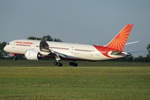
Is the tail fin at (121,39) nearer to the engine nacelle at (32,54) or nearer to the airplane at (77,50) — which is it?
the airplane at (77,50)

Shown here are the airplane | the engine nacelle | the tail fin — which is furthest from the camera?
the tail fin

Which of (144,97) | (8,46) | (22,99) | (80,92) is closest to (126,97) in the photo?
(144,97)

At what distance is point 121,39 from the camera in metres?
74.2

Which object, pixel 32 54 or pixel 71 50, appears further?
pixel 71 50

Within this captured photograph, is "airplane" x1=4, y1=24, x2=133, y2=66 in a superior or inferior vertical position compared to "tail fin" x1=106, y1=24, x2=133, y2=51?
inferior

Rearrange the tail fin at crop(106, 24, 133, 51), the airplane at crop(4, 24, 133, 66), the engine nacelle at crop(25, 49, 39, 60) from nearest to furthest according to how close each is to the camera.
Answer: the engine nacelle at crop(25, 49, 39, 60) < the airplane at crop(4, 24, 133, 66) < the tail fin at crop(106, 24, 133, 51)

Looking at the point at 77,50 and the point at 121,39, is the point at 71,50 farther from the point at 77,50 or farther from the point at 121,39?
the point at 121,39

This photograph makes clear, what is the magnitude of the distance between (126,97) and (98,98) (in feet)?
5.43

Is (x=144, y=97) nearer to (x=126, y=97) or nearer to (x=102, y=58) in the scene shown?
(x=126, y=97)

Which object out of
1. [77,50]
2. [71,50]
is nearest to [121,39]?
[77,50]

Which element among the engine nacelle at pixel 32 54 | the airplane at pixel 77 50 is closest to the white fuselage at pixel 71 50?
the airplane at pixel 77 50

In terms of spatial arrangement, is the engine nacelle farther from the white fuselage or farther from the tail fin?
the tail fin

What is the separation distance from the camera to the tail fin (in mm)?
73938

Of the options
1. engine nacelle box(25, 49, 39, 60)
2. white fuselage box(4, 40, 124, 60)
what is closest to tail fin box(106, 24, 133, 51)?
white fuselage box(4, 40, 124, 60)
